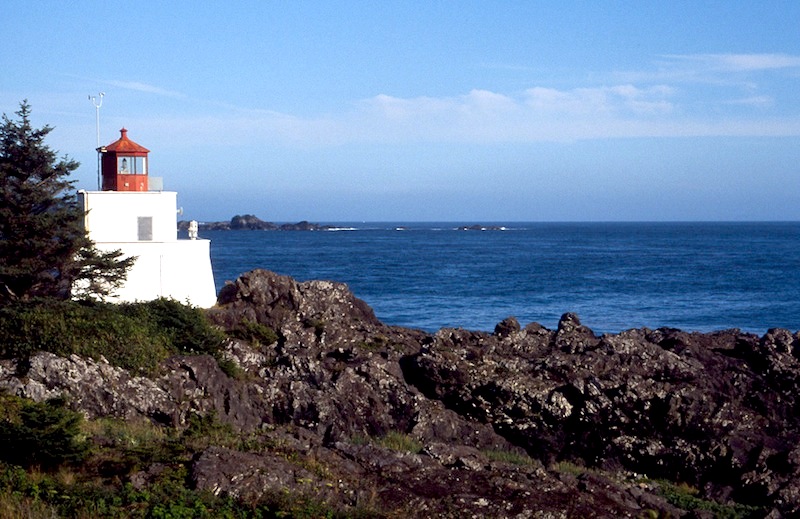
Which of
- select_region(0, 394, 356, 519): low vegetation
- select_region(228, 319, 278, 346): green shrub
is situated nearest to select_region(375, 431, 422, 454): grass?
select_region(228, 319, 278, 346): green shrub

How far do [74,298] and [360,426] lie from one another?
8394 millimetres

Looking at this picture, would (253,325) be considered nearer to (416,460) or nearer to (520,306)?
(416,460)

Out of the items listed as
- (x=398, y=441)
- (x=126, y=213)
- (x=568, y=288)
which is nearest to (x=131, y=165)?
(x=126, y=213)

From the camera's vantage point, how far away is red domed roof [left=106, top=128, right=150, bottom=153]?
2492 centimetres

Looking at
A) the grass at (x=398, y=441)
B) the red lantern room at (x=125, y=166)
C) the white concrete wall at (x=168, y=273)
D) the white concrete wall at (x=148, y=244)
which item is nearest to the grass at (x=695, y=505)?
the grass at (x=398, y=441)

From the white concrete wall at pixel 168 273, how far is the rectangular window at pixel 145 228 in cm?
28

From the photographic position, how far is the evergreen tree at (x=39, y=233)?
70.5ft

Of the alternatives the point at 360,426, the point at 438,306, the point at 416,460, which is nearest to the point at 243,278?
the point at 360,426

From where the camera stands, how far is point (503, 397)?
19484 mm

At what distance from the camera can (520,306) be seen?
45.3 meters

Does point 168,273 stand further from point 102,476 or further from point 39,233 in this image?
point 102,476

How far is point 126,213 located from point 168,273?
214cm

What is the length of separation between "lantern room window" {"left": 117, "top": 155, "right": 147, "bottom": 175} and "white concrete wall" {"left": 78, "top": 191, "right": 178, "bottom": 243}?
0.68m

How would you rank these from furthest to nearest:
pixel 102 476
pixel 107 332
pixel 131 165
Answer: pixel 131 165 → pixel 107 332 → pixel 102 476
